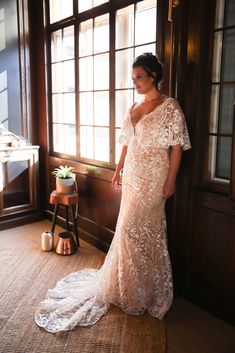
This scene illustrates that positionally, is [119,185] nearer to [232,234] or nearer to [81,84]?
[232,234]

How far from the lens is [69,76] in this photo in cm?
354

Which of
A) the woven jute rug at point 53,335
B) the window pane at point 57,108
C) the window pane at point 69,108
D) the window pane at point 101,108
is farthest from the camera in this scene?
the window pane at point 57,108

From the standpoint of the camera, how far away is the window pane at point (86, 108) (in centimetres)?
328

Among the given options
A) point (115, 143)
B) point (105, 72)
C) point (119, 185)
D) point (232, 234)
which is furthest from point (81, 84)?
point (232, 234)

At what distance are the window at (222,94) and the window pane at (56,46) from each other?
2.07 m

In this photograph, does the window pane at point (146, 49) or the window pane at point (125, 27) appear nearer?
the window pane at point (146, 49)

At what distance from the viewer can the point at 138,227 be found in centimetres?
215

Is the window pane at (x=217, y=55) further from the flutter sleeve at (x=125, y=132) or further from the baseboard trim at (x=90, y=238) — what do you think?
the baseboard trim at (x=90, y=238)

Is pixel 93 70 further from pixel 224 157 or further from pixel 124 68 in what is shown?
pixel 224 157

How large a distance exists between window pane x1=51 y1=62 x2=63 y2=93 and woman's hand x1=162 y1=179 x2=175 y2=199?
2115 mm

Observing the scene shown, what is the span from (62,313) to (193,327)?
830 millimetres

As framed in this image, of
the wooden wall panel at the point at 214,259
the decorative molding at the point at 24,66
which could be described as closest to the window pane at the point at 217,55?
the wooden wall panel at the point at 214,259

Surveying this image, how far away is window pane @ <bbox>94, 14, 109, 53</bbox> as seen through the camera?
295cm

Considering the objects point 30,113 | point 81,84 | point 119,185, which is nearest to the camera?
point 119,185
